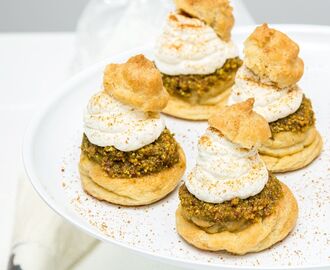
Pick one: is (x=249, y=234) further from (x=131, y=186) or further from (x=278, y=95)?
(x=278, y=95)

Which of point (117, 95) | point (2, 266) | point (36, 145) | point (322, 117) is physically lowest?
point (2, 266)

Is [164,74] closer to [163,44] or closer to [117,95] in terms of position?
[163,44]

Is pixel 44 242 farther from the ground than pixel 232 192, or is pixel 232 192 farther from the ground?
pixel 232 192

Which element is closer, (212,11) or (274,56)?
(274,56)

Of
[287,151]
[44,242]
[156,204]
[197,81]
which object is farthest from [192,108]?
[44,242]

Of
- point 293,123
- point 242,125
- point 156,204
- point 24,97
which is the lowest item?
point 24,97

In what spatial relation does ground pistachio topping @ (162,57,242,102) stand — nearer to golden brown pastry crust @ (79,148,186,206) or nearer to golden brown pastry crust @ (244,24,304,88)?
golden brown pastry crust @ (244,24,304,88)

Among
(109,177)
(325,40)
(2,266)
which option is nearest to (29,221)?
(2,266)
